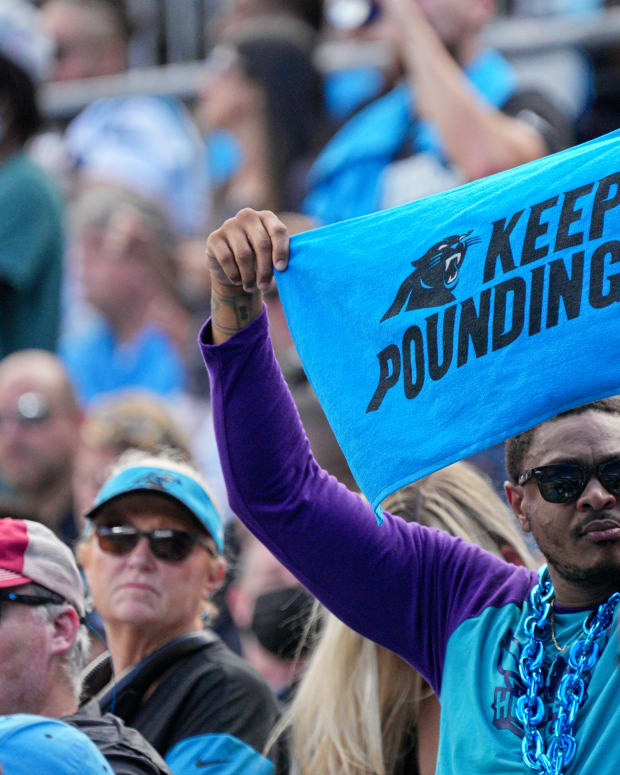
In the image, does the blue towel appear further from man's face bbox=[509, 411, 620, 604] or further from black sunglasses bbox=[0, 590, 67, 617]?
black sunglasses bbox=[0, 590, 67, 617]

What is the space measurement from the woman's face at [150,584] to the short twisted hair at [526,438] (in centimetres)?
A: 98

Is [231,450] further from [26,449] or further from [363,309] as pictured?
[26,449]

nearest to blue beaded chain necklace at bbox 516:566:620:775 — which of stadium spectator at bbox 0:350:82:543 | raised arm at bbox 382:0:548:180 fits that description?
raised arm at bbox 382:0:548:180

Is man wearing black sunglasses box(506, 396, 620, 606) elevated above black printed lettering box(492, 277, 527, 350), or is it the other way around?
black printed lettering box(492, 277, 527, 350)

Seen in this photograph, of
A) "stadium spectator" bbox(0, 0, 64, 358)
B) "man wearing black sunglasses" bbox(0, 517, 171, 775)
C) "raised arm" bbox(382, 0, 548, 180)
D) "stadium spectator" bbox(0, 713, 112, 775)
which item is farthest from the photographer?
"stadium spectator" bbox(0, 0, 64, 358)

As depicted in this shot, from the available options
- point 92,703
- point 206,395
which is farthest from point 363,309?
point 206,395

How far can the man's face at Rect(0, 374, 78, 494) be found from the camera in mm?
5520

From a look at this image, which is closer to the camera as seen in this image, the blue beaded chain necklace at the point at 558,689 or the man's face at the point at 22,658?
the blue beaded chain necklace at the point at 558,689

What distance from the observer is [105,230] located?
6875mm

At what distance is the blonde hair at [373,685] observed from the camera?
10.5 ft

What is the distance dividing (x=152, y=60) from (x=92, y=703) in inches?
241

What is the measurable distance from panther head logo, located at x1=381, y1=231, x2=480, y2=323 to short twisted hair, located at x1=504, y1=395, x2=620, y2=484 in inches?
10.9

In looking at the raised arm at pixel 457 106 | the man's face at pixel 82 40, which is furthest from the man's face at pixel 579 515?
the man's face at pixel 82 40

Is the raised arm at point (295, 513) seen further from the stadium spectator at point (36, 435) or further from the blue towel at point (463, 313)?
the stadium spectator at point (36, 435)
